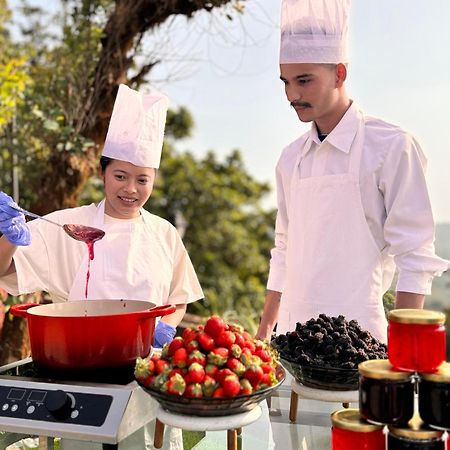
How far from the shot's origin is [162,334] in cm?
234

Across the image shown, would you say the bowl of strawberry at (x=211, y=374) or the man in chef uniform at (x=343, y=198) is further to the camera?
the man in chef uniform at (x=343, y=198)

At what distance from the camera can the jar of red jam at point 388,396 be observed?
1319mm

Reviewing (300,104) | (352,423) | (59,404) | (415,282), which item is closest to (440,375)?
(352,423)

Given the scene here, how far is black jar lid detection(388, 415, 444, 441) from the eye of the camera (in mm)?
1309

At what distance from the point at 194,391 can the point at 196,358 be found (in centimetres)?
9

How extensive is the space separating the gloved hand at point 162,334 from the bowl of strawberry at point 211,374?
700 mm

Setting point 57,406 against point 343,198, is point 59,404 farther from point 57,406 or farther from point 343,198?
point 343,198

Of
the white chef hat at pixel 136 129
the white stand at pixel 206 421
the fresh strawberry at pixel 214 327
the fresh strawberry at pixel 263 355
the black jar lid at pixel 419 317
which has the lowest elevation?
the white stand at pixel 206 421

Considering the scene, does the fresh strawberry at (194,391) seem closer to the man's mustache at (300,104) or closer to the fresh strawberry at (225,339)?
the fresh strawberry at (225,339)

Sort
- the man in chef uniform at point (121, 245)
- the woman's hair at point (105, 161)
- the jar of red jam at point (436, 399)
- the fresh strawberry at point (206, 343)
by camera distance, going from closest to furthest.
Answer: the jar of red jam at point (436, 399), the fresh strawberry at point (206, 343), the man in chef uniform at point (121, 245), the woman's hair at point (105, 161)

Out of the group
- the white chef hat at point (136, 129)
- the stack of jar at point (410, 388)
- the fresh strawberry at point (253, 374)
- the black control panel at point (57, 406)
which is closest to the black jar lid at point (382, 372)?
the stack of jar at point (410, 388)

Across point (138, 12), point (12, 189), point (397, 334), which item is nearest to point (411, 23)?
point (138, 12)

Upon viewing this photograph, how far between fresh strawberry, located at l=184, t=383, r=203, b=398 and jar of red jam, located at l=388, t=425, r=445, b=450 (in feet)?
1.37

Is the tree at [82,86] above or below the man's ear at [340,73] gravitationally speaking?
above
